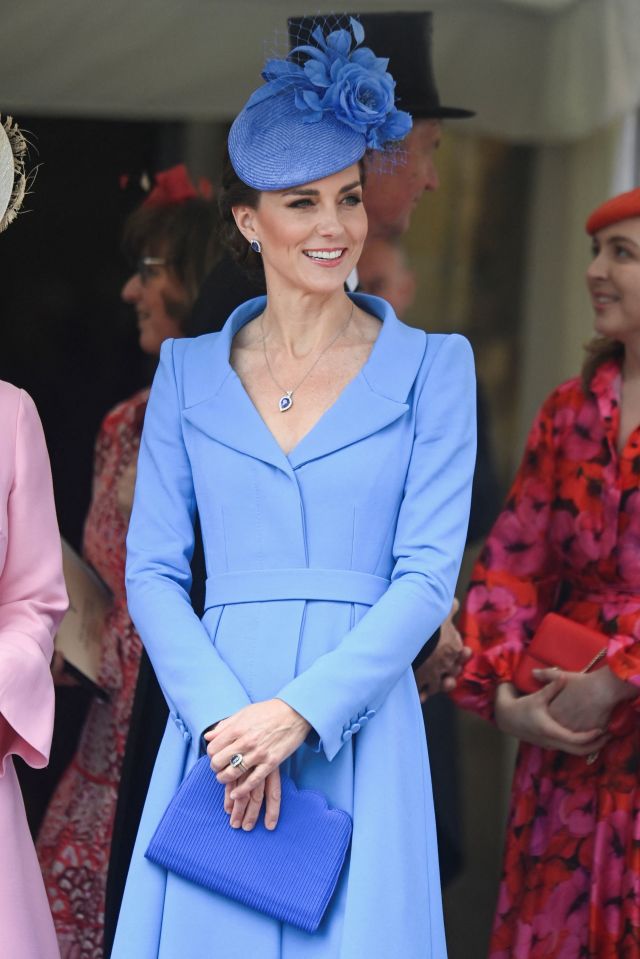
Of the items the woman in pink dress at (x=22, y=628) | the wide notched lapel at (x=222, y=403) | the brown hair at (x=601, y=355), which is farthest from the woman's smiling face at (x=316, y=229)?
the brown hair at (x=601, y=355)

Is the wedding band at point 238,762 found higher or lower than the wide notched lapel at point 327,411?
lower

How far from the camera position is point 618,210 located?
3.67m

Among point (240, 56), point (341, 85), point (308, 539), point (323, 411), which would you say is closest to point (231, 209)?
point (341, 85)

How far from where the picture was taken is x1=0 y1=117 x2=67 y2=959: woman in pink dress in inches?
109

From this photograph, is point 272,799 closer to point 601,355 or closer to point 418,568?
point 418,568

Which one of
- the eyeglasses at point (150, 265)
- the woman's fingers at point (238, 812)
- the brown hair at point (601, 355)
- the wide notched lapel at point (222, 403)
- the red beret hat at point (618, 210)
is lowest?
the woman's fingers at point (238, 812)

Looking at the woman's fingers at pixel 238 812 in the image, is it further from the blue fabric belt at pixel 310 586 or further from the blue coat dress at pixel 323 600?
the blue fabric belt at pixel 310 586

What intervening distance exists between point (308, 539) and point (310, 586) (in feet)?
0.29

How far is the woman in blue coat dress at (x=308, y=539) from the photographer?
2605 millimetres

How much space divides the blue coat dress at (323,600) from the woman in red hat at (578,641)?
75 cm

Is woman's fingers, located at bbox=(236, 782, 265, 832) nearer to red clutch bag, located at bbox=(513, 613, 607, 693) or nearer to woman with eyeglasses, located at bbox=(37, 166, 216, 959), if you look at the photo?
red clutch bag, located at bbox=(513, 613, 607, 693)

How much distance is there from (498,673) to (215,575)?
1045 mm

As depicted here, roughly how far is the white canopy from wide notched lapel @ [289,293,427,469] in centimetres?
145

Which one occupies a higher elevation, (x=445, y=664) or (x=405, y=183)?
(x=405, y=183)
